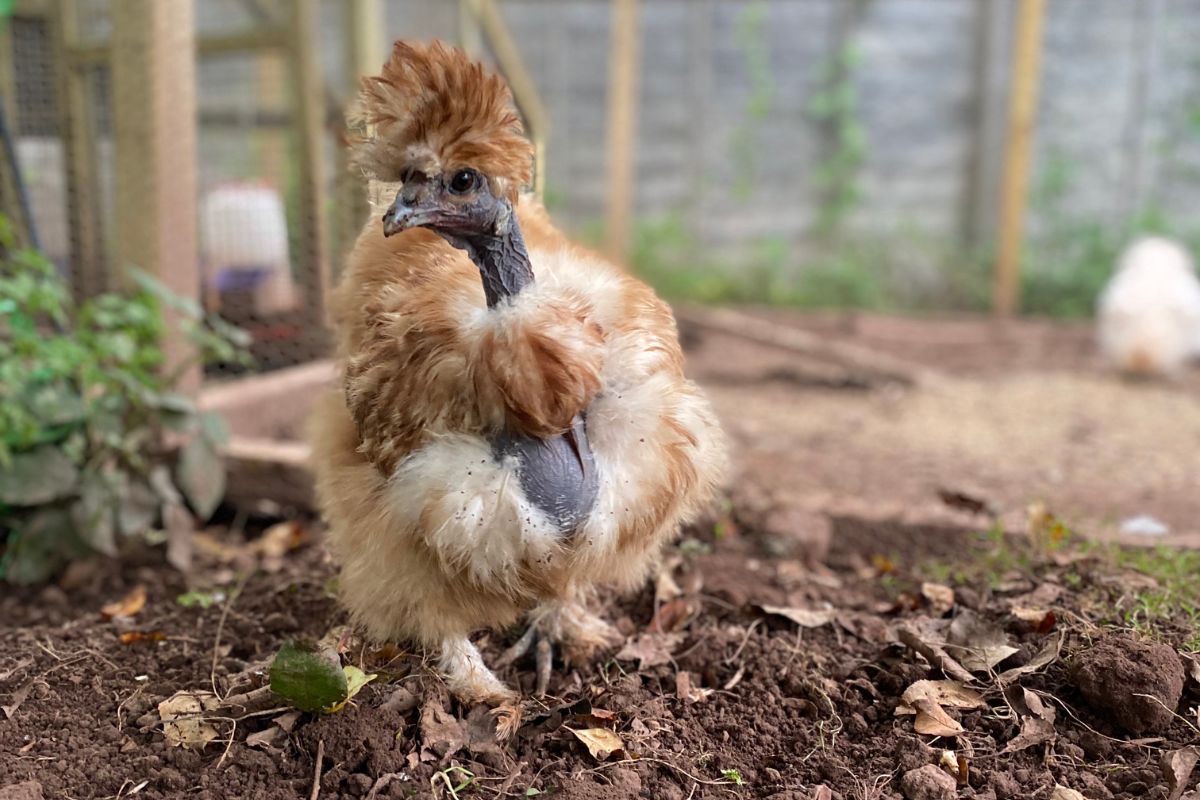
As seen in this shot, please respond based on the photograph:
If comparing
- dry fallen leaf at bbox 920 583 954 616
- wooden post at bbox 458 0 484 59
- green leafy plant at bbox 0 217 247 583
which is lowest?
dry fallen leaf at bbox 920 583 954 616

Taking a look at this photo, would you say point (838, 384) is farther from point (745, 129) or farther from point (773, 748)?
point (745, 129)

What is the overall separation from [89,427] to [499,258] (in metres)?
1.97

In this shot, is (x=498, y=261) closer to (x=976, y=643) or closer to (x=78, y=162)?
(x=976, y=643)

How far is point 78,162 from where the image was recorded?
15.8ft

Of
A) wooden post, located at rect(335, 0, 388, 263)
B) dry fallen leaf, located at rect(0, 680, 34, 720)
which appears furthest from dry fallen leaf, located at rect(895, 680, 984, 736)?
wooden post, located at rect(335, 0, 388, 263)

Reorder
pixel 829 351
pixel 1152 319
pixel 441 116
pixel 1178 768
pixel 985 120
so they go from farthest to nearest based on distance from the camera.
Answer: pixel 985 120 → pixel 829 351 → pixel 1152 319 → pixel 441 116 → pixel 1178 768

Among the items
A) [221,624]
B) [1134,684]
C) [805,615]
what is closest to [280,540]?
[221,624]

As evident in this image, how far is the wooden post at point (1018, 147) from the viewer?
799 centimetres

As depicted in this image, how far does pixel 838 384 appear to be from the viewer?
6598mm

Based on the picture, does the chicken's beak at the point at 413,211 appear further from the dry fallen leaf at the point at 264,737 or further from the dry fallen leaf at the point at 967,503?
the dry fallen leaf at the point at 967,503

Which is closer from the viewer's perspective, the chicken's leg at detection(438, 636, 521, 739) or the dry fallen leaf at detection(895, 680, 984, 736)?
the dry fallen leaf at detection(895, 680, 984, 736)

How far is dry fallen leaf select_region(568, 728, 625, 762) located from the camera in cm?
Result: 212

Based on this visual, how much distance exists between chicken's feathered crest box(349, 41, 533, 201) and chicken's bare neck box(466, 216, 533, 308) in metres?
0.11

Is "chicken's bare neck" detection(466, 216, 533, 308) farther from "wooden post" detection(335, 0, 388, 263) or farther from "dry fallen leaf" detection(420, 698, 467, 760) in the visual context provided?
"wooden post" detection(335, 0, 388, 263)
